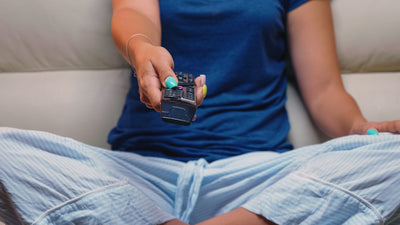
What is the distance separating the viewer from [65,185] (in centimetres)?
47

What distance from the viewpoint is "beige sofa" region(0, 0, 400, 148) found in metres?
0.73

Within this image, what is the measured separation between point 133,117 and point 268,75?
0.83ft

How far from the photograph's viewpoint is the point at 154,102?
0.44 m

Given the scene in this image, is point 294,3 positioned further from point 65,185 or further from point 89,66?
point 65,185

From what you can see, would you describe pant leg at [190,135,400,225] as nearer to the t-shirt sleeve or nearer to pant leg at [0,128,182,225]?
pant leg at [0,128,182,225]

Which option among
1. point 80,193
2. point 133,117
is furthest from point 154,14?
point 80,193

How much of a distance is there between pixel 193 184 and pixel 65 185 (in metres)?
0.18

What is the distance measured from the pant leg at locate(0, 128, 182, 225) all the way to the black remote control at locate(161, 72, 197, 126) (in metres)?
0.13

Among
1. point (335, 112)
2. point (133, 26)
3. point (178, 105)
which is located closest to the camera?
point (178, 105)

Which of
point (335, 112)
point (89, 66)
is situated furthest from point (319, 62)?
point (89, 66)

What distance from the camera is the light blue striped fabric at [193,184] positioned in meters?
0.47

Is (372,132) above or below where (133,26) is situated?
below

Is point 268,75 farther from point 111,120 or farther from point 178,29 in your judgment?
point 111,120

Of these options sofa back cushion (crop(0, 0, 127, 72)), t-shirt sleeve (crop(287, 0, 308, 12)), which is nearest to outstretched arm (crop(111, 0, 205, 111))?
sofa back cushion (crop(0, 0, 127, 72))
